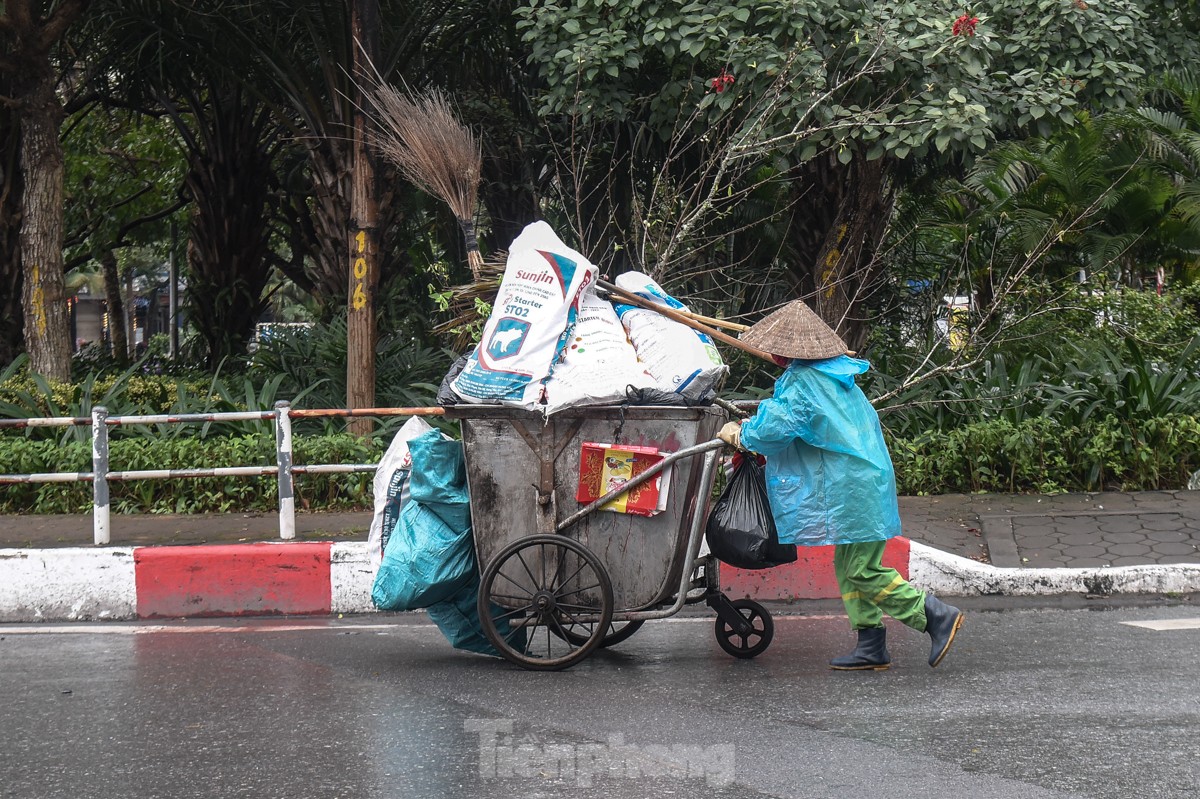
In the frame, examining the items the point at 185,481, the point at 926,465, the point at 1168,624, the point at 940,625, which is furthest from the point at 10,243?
the point at 1168,624

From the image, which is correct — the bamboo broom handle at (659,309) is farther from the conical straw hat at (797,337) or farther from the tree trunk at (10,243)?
the tree trunk at (10,243)

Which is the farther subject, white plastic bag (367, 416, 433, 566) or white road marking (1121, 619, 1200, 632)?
white road marking (1121, 619, 1200, 632)

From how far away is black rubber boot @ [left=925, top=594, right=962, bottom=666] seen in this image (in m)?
4.84

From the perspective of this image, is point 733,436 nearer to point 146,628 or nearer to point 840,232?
point 146,628

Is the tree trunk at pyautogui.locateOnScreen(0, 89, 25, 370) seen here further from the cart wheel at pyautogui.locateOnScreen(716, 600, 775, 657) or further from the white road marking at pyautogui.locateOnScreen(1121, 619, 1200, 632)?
the white road marking at pyautogui.locateOnScreen(1121, 619, 1200, 632)

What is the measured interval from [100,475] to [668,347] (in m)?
3.52

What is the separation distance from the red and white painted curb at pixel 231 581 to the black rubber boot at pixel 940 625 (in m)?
1.59

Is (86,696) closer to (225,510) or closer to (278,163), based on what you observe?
(225,510)

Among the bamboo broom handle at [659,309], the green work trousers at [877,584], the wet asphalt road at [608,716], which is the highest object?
the bamboo broom handle at [659,309]

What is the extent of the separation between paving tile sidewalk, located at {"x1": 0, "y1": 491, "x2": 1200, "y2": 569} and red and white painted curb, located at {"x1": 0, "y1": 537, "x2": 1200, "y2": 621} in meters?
0.20

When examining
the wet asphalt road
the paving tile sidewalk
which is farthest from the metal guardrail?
the wet asphalt road

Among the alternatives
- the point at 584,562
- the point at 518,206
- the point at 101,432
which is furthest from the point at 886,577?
the point at 518,206

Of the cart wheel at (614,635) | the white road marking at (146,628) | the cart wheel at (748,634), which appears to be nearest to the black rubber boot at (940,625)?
the cart wheel at (748,634)

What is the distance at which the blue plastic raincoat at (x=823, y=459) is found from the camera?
15.5ft
